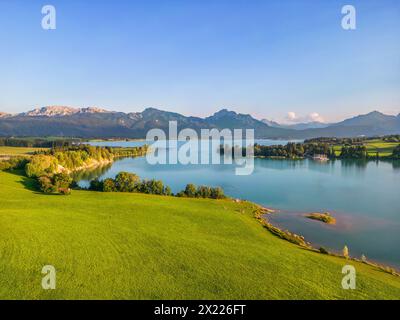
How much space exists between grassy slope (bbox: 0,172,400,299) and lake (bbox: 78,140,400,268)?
702 centimetres

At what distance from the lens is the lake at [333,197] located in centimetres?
3441

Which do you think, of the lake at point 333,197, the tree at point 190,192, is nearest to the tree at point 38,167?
the lake at point 333,197

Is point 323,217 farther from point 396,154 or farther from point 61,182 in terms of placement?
point 396,154

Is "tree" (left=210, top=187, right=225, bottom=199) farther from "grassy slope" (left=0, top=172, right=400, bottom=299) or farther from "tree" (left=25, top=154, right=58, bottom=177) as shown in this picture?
"tree" (left=25, top=154, right=58, bottom=177)

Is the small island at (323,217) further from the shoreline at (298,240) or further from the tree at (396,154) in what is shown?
the tree at (396,154)

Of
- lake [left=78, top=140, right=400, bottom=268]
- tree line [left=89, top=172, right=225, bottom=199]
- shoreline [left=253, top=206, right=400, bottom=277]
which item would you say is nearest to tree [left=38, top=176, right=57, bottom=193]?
tree line [left=89, top=172, right=225, bottom=199]

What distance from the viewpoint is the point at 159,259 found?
78.8ft

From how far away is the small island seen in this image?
4164 cm

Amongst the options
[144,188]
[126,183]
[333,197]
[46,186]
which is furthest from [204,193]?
[46,186]

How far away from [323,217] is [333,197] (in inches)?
680

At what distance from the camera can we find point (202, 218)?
126 feet

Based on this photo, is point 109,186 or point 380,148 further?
point 380,148
